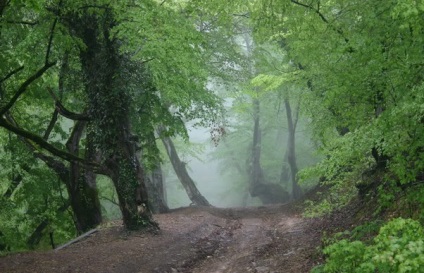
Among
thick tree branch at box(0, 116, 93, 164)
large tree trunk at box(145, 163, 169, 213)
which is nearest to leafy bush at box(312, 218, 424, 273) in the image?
thick tree branch at box(0, 116, 93, 164)

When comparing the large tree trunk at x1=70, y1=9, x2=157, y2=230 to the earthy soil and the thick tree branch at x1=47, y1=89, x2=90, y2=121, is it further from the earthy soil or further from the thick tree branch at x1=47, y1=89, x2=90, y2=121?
the earthy soil

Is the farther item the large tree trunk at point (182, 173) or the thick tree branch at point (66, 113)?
the large tree trunk at point (182, 173)

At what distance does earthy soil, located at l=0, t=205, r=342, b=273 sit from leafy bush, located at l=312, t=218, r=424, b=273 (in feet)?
11.4

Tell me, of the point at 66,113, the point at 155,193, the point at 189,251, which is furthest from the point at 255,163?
the point at 189,251

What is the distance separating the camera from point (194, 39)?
973 cm

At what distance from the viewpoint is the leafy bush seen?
3305mm

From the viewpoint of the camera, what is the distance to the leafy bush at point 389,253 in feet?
10.8

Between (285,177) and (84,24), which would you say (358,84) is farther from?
(285,177)

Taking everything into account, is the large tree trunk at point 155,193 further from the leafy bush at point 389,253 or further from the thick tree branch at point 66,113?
the leafy bush at point 389,253

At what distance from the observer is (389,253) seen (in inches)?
132

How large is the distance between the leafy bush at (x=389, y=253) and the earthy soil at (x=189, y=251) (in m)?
3.46

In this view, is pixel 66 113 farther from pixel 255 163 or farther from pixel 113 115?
pixel 255 163

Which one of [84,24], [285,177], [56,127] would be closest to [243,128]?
[285,177]

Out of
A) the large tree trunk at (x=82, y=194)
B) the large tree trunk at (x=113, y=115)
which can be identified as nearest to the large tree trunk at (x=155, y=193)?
the large tree trunk at (x=82, y=194)
